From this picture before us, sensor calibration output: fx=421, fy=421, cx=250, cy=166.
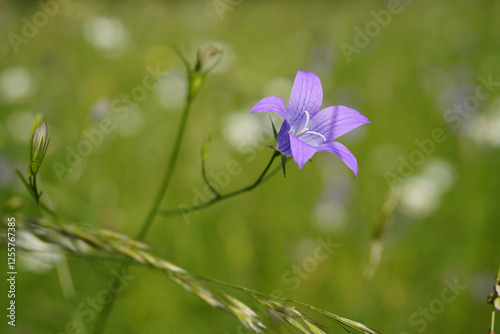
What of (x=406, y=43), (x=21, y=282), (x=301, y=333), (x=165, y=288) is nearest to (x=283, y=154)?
(x=301, y=333)

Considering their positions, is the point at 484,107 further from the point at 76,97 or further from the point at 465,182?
the point at 76,97

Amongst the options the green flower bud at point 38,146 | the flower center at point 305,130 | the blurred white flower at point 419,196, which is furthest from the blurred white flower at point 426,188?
the green flower bud at point 38,146

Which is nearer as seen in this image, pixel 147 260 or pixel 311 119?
pixel 147 260

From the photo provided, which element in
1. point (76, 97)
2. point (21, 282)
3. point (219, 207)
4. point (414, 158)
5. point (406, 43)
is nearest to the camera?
point (21, 282)

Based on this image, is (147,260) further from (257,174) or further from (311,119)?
(257,174)

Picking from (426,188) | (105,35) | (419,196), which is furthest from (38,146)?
(105,35)

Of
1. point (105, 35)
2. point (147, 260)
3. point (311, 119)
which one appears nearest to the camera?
point (147, 260)

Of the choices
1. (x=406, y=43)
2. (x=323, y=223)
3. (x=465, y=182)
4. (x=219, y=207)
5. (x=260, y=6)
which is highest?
(x=260, y=6)
